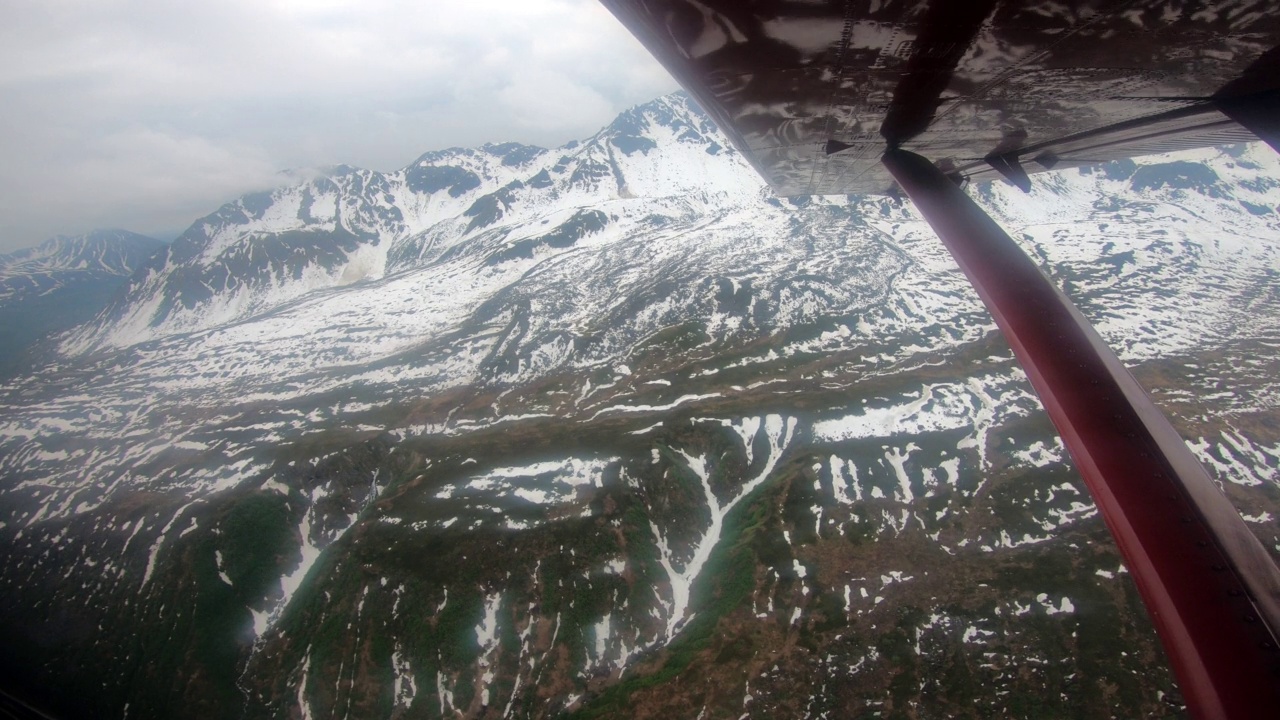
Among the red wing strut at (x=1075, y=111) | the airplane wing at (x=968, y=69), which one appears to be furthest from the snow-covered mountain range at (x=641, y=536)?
the airplane wing at (x=968, y=69)

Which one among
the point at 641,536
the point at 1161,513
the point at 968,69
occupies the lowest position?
the point at 641,536

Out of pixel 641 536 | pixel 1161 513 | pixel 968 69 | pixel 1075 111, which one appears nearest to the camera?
pixel 1161 513

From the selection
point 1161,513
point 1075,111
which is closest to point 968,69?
point 1075,111

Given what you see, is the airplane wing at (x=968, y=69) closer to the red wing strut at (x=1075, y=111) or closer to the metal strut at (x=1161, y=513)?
the red wing strut at (x=1075, y=111)

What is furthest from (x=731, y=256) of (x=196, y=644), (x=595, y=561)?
(x=196, y=644)

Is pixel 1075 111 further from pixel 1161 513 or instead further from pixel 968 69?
pixel 1161 513

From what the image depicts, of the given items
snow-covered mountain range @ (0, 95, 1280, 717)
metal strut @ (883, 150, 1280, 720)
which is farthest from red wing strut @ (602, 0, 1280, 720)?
snow-covered mountain range @ (0, 95, 1280, 717)

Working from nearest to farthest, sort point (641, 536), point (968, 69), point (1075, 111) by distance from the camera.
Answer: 1. point (968, 69)
2. point (1075, 111)
3. point (641, 536)
